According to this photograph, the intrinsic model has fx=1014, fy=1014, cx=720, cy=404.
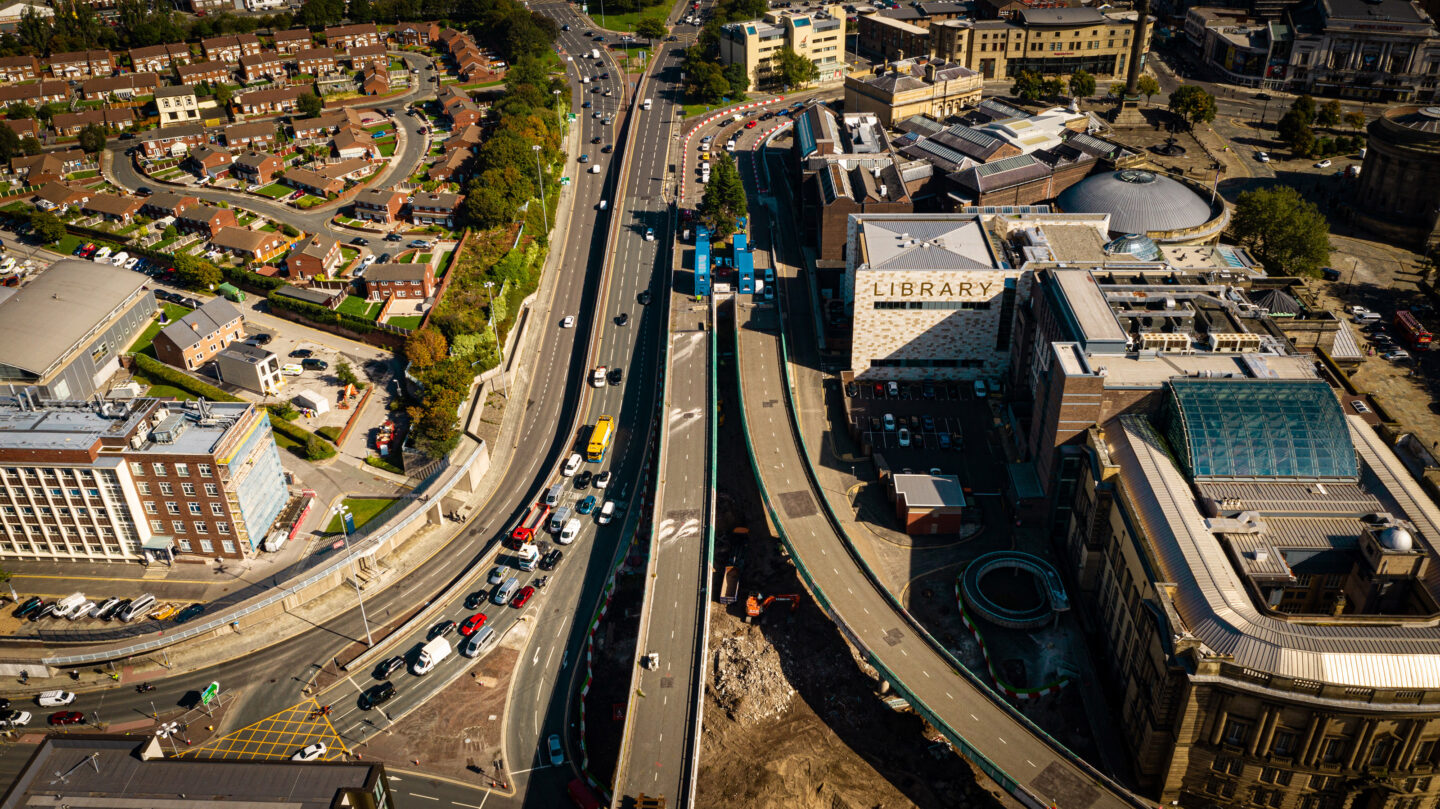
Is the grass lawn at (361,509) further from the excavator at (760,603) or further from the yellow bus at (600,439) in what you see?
the excavator at (760,603)

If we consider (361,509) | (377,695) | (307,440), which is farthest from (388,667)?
(307,440)

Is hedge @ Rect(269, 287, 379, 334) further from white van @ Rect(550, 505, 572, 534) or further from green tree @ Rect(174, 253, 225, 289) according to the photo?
white van @ Rect(550, 505, 572, 534)

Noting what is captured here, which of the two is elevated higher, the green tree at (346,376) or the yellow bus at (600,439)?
the green tree at (346,376)

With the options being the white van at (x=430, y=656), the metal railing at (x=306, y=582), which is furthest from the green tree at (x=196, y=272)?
the white van at (x=430, y=656)

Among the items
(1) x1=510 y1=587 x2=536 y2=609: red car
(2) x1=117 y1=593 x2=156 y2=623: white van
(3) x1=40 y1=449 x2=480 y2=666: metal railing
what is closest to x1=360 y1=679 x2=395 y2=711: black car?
(1) x1=510 y1=587 x2=536 y2=609: red car

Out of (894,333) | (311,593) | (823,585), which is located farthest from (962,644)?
(311,593)

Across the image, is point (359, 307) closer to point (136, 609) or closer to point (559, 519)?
point (559, 519)

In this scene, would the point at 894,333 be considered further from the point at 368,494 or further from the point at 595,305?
the point at 368,494
